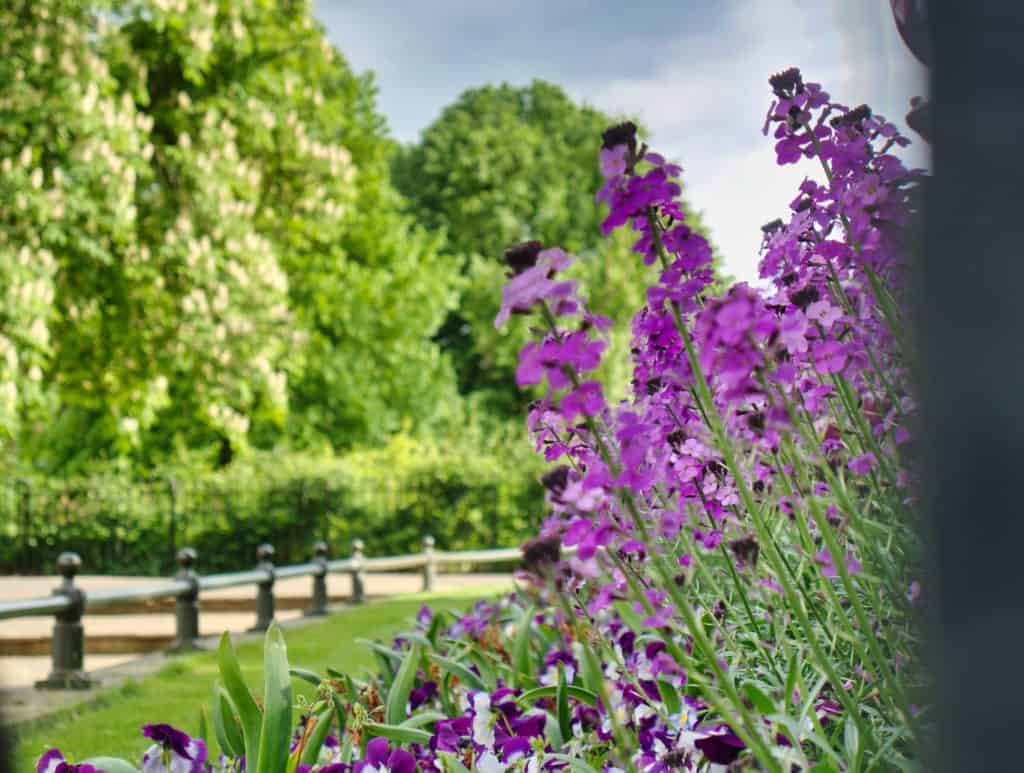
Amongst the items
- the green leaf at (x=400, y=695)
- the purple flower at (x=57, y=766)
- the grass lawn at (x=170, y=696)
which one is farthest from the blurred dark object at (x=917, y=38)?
the grass lawn at (x=170, y=696)

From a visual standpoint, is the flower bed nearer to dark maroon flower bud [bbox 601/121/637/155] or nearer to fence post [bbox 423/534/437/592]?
dark maroon flower bud [bbox 601/121/637/155]

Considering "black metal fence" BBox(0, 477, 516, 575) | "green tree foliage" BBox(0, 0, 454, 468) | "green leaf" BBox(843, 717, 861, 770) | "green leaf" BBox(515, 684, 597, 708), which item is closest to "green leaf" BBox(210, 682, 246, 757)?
"green leaf" BBox(515, 684, 597, 708)

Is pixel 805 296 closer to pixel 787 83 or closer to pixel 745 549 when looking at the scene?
pixel 787 83

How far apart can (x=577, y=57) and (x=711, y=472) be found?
88.4 feet

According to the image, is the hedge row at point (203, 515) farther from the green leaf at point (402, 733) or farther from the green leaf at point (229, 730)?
the green leaf at point (402, 733)

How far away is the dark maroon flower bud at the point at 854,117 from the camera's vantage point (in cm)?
143

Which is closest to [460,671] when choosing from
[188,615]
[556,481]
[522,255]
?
[556,481]

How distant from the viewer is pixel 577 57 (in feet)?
89.3

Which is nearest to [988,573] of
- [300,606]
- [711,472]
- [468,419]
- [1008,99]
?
[1008,99]

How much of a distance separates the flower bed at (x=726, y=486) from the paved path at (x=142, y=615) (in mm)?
4783

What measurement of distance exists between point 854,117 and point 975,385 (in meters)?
1.09

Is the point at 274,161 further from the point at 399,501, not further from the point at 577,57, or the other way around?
the point at 577,57

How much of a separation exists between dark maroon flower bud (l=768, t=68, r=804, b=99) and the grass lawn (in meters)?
2.67

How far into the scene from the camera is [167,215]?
12.0m
